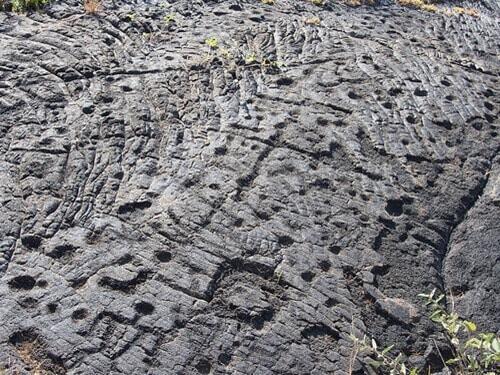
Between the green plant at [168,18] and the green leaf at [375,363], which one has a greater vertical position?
the green leaf at [375,363]

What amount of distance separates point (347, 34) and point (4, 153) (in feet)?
16.8

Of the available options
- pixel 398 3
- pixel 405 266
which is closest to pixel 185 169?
pixel 405 266

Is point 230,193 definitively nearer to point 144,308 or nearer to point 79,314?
point 144,308

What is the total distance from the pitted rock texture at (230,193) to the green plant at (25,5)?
144 mm

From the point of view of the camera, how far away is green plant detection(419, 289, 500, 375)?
16.6 ft

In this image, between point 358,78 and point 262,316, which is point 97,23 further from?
point 262,316

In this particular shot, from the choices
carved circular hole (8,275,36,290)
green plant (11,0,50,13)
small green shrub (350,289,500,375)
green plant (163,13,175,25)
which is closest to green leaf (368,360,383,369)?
small green shrub (350,289,500,375)

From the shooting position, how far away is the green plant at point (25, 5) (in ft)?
31.5

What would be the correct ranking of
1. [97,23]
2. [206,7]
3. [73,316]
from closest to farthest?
[73,316], [97,23], [206,7]

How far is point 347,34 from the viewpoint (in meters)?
10.2

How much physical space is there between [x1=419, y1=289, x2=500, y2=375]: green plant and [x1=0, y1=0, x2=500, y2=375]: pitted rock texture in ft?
0.70

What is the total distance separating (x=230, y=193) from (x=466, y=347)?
2.50 metres

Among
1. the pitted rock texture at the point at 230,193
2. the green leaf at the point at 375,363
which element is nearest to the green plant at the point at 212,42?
the pitted rock texture at the point at 230,193

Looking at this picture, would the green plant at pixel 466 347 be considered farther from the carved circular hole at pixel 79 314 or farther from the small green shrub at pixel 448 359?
the carved circular hole at pixel 79 314
